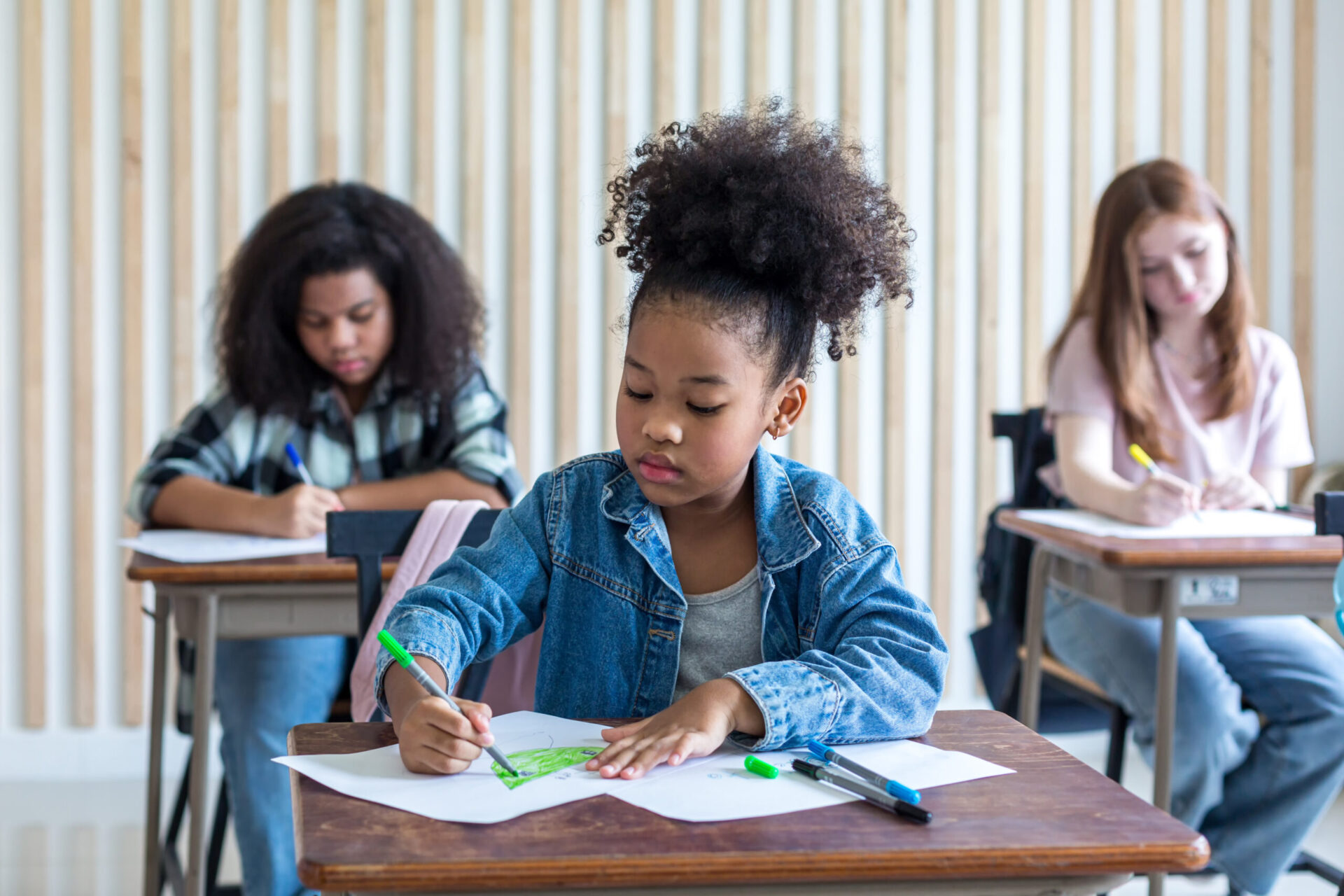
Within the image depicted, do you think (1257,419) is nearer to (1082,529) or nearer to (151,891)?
(1082,529)

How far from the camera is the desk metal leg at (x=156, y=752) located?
221 cm

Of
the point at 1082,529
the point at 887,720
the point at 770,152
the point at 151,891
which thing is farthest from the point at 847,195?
the point at 151,891

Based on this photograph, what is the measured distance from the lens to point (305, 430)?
245 centimetres

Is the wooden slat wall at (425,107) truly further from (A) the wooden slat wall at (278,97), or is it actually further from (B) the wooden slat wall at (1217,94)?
(B) the wooden slat wall at (1217,94)

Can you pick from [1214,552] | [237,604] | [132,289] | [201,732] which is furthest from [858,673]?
[132,289]

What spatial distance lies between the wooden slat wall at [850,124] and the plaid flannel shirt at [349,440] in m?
1.34

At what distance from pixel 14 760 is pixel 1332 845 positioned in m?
3.24

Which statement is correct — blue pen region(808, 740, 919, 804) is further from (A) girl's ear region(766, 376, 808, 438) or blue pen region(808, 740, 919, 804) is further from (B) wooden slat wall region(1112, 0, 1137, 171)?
(B) wooden slat wall region(1112, 0, 1137, 171)

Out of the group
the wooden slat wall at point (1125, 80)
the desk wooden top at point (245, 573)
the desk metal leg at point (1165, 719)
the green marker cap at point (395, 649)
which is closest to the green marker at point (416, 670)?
the green marker cap at point (395, 649)

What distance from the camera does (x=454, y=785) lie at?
0.91 meters

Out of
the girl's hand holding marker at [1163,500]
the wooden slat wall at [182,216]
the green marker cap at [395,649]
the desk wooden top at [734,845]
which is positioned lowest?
the desk wooden top at [734,845]

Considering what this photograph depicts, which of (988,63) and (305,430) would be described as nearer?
(305,430)

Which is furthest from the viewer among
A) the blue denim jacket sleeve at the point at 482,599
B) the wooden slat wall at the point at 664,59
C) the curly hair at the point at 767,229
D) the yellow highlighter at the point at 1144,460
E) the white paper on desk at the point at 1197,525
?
the wooden slat wall at the point at 664,59

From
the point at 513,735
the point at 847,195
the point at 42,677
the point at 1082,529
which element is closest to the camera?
the point at 513,735
